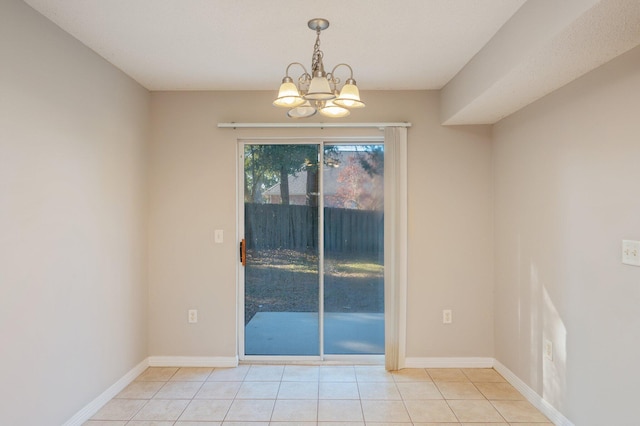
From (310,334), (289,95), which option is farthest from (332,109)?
(310,334)

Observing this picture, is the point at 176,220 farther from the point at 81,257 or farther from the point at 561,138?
the point at 561,138

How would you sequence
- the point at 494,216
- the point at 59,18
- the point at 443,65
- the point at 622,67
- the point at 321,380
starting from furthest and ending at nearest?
the point at 494,216 < the point at 321,380 < the point at 443,65 < the point at 59,18 < the point at 622,67

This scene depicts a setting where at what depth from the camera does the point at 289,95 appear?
6.29ft

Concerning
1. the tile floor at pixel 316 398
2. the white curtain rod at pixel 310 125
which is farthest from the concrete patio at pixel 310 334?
the white curtain rod at pixel 310 125

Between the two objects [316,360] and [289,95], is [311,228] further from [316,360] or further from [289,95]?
[289,95]

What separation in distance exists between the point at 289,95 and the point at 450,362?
110 inches

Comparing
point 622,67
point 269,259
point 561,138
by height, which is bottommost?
point 269,259

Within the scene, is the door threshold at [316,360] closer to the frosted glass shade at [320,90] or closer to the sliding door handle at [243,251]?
the sliding door handle at [243,251]

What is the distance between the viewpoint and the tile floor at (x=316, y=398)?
8.57ft

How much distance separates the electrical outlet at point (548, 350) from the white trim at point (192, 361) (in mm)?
2469

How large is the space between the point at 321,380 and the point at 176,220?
1.87m

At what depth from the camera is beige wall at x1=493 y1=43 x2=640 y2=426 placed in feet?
6.51

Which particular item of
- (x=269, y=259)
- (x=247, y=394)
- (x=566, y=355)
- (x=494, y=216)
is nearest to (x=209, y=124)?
(x=269, y=259)

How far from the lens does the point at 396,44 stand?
8.38ft
